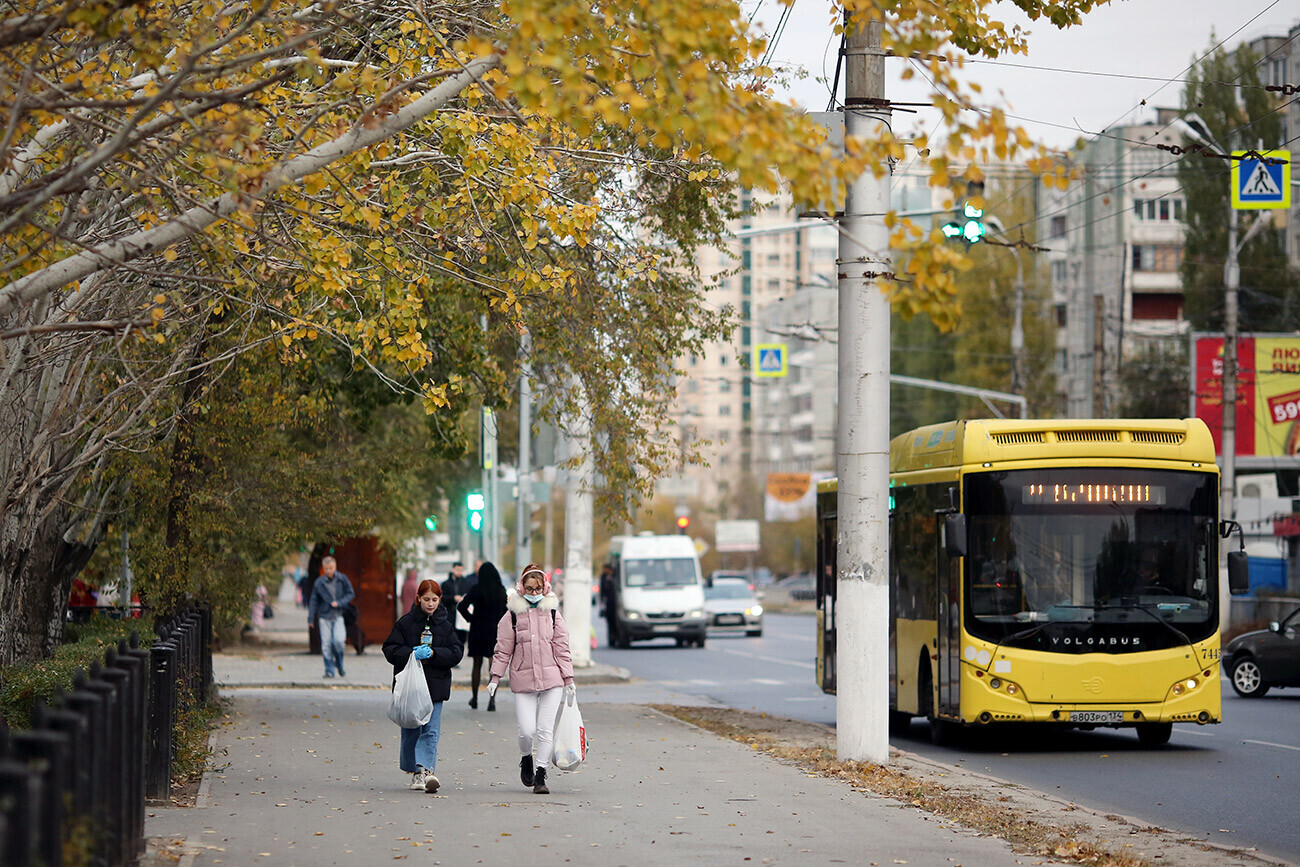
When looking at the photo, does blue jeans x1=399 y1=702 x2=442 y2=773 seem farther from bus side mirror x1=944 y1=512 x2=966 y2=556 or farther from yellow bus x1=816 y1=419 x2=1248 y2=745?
yellow bus x1=816 y1=419 x2=1248 y2=745

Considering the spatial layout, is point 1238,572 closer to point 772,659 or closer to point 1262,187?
point 1262,187

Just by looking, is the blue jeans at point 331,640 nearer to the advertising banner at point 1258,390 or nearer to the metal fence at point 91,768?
the metal fence at point 91,768

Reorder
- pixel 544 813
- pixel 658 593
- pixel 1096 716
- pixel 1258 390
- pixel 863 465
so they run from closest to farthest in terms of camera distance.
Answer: pixel 544 813 < pixel 863 465 < pixel 1096 716 < pixel 658 593 < pixel 1258 390

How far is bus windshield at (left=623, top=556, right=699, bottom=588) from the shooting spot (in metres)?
43.5

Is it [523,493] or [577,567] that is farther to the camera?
[523,493]

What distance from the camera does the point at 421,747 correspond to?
A: 12.9 metres

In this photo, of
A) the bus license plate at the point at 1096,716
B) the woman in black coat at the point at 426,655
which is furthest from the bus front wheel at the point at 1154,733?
the woman in black coat at the point at 426,655

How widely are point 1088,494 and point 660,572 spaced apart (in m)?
26.6

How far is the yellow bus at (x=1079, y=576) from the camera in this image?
16.9 metres

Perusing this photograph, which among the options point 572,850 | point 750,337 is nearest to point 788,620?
point 572,850

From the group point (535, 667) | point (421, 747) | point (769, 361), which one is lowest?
point (421, 747)

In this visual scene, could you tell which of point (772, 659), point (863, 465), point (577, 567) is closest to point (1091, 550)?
point (863, 465)

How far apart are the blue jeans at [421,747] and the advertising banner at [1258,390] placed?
110 feet

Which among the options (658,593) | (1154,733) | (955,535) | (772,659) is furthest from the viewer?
(658,593)
